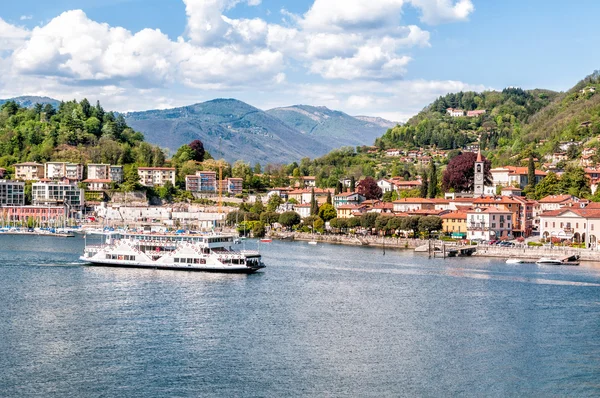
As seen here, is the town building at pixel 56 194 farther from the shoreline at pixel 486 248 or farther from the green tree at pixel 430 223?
the green tree at pixel 430 223

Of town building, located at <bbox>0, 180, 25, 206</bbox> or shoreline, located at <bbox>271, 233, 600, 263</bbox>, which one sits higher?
town building, located at <bbox>0, 180, 25, 206</bbox>

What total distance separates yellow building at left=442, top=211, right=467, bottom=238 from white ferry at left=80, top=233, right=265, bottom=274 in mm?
25945

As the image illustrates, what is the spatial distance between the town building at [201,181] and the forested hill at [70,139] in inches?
247

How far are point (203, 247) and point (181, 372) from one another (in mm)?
21882

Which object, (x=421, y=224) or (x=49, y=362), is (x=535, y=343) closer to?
(x=49, y=362)

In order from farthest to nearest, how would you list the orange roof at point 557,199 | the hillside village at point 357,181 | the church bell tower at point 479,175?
the church bell tower at point 479,175
the orange roof at point 557,199
the hillside village at point 357,181

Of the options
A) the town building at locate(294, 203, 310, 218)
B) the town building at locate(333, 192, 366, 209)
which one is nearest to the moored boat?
the town building at locate(333, 192, 366, 209)

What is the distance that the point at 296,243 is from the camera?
70812 millimetres

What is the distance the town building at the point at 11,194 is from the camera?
101m

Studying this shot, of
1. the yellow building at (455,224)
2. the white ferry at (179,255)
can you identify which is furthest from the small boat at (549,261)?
the white ferry at (179,255)

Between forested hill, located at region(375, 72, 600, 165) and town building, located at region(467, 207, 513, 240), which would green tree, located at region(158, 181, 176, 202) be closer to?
forested hill, located at region(375, 72, 600, 165)

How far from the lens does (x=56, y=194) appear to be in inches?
3986

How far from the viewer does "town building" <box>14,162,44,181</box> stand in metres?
108

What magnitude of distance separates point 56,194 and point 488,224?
55380 millimetres
